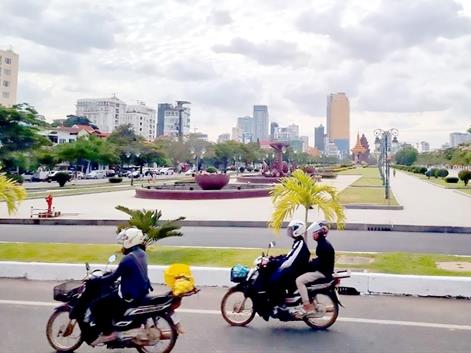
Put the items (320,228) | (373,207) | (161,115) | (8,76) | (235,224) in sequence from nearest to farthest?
(320,228) < (235,224) < (373,207) < (8,76) < (161,115)

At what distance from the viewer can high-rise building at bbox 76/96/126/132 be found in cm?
15350

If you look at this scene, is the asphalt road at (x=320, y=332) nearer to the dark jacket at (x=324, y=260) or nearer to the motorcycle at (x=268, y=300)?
the motorcycle at (x=268, y=300)

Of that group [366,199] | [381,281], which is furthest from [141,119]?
[381,281]

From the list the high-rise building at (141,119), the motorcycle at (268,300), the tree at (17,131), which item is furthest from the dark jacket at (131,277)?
the high-rise building at (141,119)

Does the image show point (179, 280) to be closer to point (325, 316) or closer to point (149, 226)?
point (325, 316)

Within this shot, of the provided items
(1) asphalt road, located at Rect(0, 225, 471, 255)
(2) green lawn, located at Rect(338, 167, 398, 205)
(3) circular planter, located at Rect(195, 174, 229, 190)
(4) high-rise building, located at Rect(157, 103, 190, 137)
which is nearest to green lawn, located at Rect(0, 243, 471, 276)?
(1) asphalt road, located at Rect(0, 225, 471, 255)

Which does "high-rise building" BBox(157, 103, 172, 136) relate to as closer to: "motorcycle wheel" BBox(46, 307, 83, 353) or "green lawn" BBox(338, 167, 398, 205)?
"green lawn" BBox(338, 167, 398, 205)

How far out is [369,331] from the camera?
5.52m

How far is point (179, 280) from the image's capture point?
483 centimetres

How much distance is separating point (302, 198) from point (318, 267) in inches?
158

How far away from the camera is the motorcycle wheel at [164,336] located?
4.80 m

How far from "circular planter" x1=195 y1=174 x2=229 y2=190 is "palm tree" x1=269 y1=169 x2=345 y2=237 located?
18.5 metres

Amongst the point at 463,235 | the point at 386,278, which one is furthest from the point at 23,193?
the point at 463,235

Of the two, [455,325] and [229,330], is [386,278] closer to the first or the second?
[455,325]
